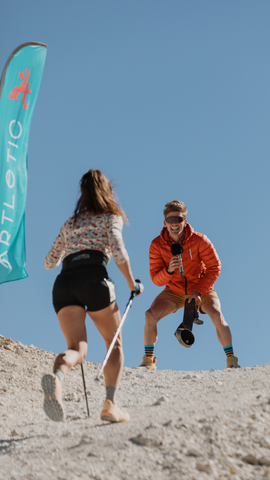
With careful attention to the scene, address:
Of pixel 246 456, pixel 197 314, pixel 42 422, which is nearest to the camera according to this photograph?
pixel 246 456

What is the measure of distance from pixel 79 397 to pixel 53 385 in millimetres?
2492

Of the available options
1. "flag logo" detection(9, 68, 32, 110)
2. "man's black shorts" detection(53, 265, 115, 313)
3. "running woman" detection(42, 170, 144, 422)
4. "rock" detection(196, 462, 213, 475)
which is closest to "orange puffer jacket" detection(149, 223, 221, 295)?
"flag logo" detection(9, 68, 32, 110)

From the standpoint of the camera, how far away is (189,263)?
7176 millimetres

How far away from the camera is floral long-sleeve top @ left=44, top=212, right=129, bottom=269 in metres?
3.67

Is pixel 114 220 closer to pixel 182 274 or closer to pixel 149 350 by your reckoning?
pixel 182 274

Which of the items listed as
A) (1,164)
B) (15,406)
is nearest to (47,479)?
(15,406)

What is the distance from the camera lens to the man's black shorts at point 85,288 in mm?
3574

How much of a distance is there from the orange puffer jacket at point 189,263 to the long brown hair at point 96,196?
3269mm

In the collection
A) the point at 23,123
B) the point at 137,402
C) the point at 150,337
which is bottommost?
the point at 137,402

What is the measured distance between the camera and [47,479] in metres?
2.55

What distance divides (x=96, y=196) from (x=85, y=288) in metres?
0.83

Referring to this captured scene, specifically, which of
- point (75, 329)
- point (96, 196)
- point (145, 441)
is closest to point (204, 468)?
point (145, 441)

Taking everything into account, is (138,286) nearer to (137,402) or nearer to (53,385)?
(53,385)

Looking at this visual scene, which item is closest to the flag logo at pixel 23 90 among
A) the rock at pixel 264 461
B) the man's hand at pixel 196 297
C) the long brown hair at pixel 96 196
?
the long brown hair at pixel 96 196
